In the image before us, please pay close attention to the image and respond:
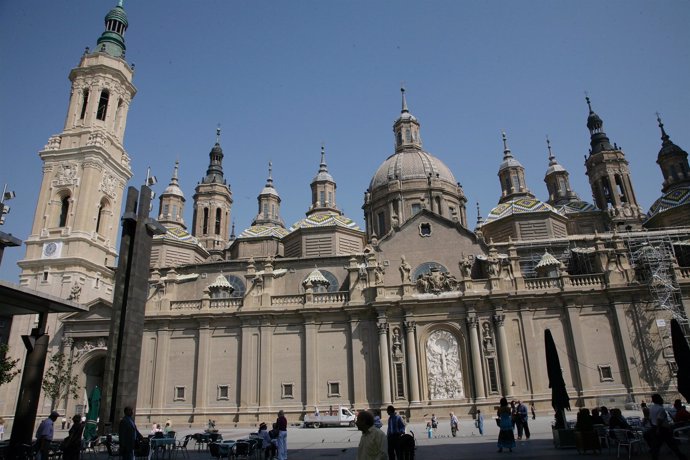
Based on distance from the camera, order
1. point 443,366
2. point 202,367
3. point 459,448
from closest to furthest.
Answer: point 459,448 < point 443,366 < point 202,367

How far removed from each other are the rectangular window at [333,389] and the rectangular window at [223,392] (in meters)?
7.21

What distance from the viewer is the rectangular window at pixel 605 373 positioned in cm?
3222

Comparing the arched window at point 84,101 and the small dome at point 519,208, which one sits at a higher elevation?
the arched window at point 84,101

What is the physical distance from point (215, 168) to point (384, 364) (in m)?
47.2

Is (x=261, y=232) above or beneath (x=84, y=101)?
beneath

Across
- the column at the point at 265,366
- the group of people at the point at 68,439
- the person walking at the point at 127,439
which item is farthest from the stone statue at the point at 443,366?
the group of people at the point at 68,439

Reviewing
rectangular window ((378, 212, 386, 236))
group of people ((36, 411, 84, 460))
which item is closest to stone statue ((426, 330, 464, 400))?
Answer: rectangular window ((378, 212, 386, 236))

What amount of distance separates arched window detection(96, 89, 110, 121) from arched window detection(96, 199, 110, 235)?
8.78m

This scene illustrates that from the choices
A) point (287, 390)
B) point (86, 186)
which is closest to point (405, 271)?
point (287, 390)

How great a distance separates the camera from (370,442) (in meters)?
6.57

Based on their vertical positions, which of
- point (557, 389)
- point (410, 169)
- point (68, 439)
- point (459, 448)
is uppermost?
point (410, 169)

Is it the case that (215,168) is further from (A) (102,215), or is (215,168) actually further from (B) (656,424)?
(B) (656,424)

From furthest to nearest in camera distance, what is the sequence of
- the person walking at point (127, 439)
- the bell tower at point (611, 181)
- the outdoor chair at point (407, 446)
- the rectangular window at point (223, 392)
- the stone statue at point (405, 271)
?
the bell tower at point (611, 181) → the stone statue at point (405, 271) → the rectangular window at point (223, 392) → the outdoor chair at point (407, 446) → the person walking at point (127, 439)

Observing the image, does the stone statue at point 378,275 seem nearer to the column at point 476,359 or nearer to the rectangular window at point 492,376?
the column at point 476,359
